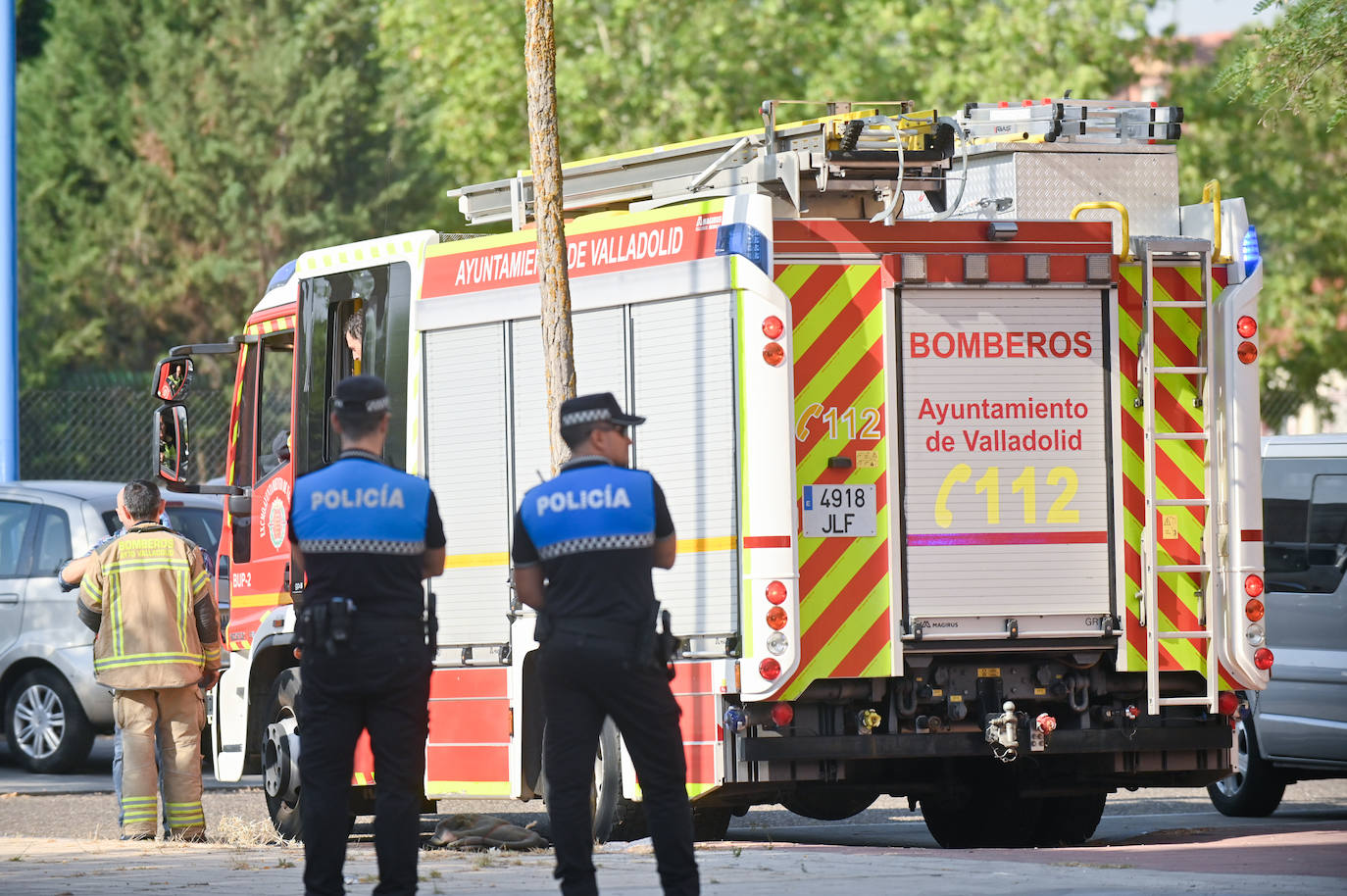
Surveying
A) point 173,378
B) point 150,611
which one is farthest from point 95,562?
point 173,378

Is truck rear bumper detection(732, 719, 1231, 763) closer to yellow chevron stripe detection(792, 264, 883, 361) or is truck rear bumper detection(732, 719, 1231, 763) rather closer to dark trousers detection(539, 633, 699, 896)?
yellow chevron stripe detection(792, 264, 883, 361)

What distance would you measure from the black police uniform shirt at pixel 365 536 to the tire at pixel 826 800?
2.97 meters

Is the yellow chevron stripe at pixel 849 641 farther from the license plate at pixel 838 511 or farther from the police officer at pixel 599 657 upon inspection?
the police officer at pixel 599 657

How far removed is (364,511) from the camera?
6926 mm

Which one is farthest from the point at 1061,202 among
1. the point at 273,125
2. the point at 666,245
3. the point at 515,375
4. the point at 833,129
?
the point at 273,125

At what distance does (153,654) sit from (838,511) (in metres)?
3.55

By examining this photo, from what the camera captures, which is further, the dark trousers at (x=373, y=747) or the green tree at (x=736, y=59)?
the green tree at (x=736, y=59)

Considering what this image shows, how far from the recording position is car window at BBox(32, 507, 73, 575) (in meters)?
15.0

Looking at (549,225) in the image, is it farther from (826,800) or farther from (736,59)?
(736,59)

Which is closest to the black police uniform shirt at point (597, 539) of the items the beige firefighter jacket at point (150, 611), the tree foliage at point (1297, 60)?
the beige firefighter jacket at point (150, 611)

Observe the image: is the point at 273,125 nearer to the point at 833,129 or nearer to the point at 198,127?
the point at 198,127

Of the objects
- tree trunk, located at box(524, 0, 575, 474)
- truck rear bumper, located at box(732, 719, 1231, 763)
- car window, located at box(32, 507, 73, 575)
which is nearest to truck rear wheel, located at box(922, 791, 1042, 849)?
truck rear bumper, located at box(732, 719, 1231, 763)

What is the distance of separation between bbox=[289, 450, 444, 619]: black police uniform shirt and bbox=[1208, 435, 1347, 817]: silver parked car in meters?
6.54

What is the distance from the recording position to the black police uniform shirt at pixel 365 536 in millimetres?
6906
